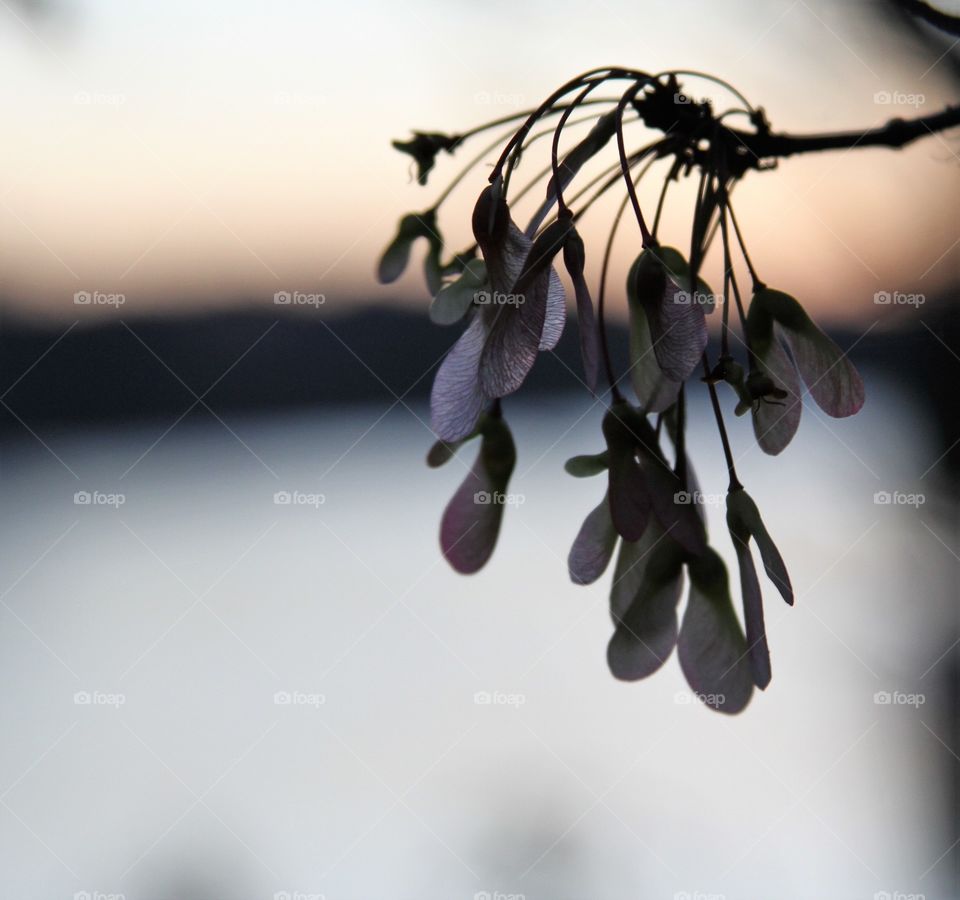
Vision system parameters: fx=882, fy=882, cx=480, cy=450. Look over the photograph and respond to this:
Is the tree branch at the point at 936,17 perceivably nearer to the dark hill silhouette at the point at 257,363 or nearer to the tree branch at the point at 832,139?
the tree branch at the point at 832,139

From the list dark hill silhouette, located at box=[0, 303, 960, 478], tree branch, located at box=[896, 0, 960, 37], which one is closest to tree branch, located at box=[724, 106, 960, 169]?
tree branch, located at box=[896, 0, 960, 37]

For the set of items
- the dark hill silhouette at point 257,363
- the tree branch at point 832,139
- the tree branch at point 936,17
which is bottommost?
the dark hill silhouette at point 257,363

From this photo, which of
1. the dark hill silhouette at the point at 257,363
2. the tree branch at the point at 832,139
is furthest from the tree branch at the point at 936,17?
the dark hill silhouette at the point at 257,363

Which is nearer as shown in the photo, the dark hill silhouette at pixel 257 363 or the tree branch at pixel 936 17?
the tree branch at pixel 936 17

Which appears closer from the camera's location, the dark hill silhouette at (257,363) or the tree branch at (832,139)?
the tree branch at (832,139)

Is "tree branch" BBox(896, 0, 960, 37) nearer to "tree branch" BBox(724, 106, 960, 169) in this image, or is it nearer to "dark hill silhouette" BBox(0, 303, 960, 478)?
"tree branch" BBox(724, 106, 960, 169)

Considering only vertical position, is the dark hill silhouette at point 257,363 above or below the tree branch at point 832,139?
below

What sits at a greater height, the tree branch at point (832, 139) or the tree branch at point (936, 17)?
the tree branch at point (936, 17)

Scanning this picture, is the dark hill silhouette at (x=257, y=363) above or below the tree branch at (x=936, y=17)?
below

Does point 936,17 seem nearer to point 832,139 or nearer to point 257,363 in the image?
point 832,139

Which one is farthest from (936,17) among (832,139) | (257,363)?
(257,363)

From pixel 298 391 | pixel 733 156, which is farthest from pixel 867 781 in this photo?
pixel 733 156
